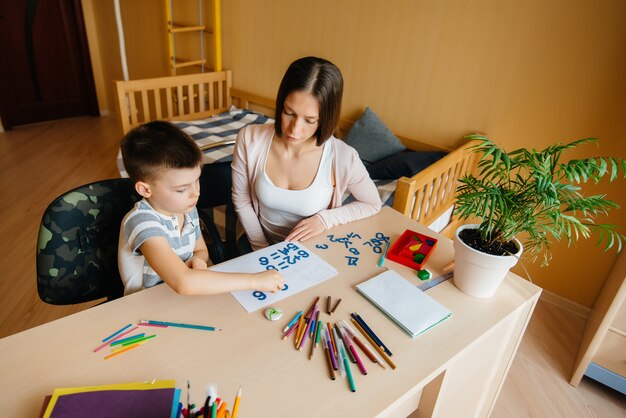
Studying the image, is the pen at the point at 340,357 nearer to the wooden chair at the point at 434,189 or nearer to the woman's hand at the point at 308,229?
the woman's hand at the point at 308,229

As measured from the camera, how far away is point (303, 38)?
9.31ft

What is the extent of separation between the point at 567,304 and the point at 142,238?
2308 mm

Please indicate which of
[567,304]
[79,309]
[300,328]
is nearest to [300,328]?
[300,328]

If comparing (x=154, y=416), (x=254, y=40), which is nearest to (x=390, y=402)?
(x=154, y=416)

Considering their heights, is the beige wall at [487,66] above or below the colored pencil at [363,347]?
above

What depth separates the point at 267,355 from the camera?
0.86 m

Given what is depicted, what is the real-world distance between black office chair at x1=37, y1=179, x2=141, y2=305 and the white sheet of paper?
38 centimetres

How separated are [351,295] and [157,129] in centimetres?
68

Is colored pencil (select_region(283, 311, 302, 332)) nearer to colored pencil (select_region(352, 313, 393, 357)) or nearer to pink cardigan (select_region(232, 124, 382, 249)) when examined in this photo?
colored pencil (select_region(352, 313, 393, 357))

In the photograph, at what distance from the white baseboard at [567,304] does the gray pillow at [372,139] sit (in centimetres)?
120

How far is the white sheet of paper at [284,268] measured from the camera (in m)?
1.02

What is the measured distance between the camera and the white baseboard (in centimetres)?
224

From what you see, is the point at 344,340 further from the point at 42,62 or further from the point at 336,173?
the point at 42,62

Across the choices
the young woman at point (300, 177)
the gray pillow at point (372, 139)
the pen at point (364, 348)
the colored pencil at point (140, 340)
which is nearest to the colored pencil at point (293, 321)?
the pen at point (364, 348)
